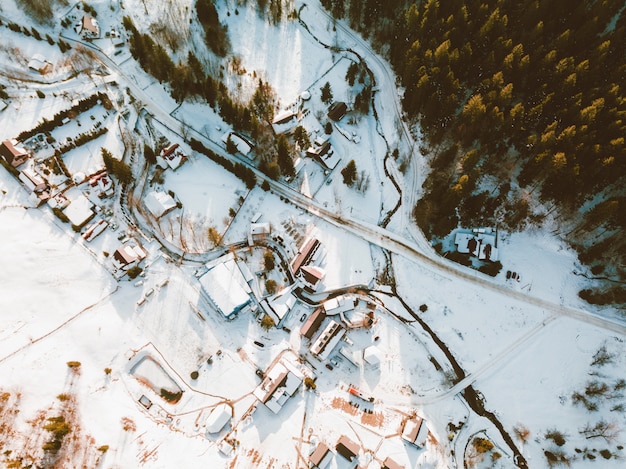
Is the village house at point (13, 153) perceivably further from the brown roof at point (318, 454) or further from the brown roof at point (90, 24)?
the brown roof at point (318, 454)

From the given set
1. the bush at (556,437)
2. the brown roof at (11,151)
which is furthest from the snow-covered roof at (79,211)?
the bush at (556,437)

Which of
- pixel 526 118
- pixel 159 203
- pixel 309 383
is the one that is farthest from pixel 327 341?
pixel 526 118

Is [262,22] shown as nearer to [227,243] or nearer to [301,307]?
Answer: [227,243]

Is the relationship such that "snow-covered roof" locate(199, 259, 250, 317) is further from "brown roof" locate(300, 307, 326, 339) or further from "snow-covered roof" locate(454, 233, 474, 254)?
"snow-covered roof" locate(454, 233, 474, 254)

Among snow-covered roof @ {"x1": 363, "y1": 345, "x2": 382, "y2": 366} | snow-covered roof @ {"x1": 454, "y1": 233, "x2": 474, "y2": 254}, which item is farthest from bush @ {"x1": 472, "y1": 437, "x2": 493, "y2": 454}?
snow-covered roof @ {"x1": 454, "y1": 233, "x2": 474, "y2": 254}

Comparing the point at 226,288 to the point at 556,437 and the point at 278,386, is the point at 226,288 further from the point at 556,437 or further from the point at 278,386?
the point at 556,437

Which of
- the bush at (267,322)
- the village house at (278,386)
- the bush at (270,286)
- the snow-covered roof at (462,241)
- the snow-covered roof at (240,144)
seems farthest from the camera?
the snow-covered roof at (240,144)
